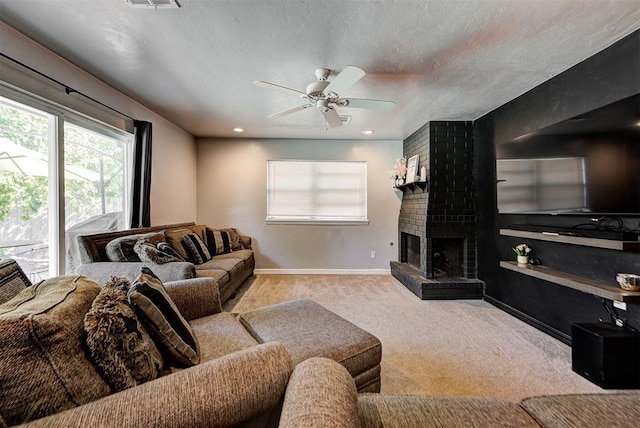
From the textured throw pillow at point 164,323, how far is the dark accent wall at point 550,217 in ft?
9.52

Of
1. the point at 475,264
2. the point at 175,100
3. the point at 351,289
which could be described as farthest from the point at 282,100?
the point at 475,264

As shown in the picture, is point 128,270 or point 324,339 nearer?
point 324,339

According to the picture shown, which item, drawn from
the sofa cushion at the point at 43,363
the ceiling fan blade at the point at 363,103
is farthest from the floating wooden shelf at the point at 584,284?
the sofa cushion at the point at 43,363

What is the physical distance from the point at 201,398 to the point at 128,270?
2.02 meters

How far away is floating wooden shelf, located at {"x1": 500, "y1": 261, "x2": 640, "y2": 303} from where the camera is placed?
1.68 metres

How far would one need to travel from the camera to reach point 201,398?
2.49 ft

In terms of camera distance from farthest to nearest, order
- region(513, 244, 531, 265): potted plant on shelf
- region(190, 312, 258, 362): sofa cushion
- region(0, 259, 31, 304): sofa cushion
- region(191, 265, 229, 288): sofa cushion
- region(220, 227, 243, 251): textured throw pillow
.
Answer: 1. region(220, 227, 243, 251): textured throw pillow
2. region(191, 265, 229, 288): sofa cushion
3. region(513, 244, 531, 265): potted plant on shelf
4. region(190, 312, 258, 362): sofa cushion
5. region(0, 259, 31, 304): sofa cushion

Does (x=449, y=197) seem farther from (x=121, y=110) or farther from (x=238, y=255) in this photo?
(x=121, y=110)

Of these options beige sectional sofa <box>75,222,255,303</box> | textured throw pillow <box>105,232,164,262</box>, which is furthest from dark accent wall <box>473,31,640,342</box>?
textured throw pillow <box>105,232,164,262</box>

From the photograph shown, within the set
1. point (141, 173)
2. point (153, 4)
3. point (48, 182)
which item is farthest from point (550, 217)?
point (48, 182)

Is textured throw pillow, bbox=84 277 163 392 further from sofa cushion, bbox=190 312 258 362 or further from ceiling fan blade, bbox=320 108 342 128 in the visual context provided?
ceiling fan blade, bbox=320 108 342 128

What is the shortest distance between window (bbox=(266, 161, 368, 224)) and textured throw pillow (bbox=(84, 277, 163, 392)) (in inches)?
146

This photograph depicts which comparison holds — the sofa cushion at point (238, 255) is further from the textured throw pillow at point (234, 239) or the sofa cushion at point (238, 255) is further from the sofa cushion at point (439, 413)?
the sofa cushion at point (439, 413)

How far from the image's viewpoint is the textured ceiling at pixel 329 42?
1610mm
